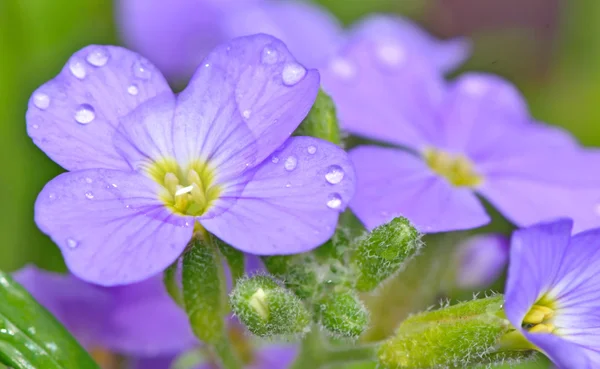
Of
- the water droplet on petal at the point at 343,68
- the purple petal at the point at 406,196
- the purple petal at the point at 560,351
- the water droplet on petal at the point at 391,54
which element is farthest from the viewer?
the water droplet on petal at the point at 391,54

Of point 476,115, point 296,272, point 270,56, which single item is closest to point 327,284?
point 296,272

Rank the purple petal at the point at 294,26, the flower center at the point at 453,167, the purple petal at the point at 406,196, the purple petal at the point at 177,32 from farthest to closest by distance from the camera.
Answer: the purple petal at the point at 177,32 < the purple petal at the point at 294,26 < the flower center at the point at 453,167 < the purple petal at the point at 406,196

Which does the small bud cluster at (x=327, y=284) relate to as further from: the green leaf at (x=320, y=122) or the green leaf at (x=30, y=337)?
the green leaf at (x=30, y=337)

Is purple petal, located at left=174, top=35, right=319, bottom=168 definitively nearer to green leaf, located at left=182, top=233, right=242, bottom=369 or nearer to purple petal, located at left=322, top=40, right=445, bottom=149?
green leaf, located at left=182, top=233, right=242, bottom=369

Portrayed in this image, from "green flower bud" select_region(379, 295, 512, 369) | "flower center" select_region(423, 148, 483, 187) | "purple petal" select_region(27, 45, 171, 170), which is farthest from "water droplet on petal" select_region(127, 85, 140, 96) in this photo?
"flower center" select_region(423, 148, 483, 187)

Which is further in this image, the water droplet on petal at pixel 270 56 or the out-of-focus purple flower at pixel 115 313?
the out-of-focus purple flower at pixel 115 313

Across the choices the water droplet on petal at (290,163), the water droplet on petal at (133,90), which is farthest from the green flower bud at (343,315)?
the water droplet on petal at (133,90)
